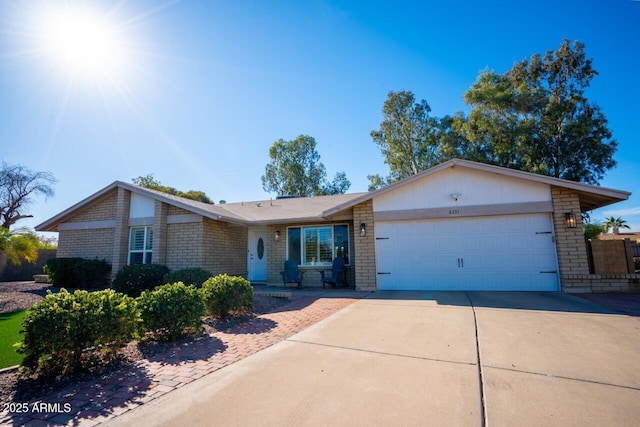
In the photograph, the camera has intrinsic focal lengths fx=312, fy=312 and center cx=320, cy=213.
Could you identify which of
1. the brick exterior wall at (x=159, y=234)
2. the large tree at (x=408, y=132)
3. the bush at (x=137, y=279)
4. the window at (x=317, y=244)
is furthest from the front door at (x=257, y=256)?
the large tree at (x=408, y=132)

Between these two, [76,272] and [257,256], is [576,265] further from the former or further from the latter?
[76,272]

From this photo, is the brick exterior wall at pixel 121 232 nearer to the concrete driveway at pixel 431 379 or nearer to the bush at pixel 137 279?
the bush at pixel 137 279

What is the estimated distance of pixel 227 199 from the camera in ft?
62.2

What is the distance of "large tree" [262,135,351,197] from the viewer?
3180cm

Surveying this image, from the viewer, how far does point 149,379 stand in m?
3.44

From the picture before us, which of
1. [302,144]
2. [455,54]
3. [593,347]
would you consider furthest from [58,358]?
[302,144]

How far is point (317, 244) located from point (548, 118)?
49.1 feet

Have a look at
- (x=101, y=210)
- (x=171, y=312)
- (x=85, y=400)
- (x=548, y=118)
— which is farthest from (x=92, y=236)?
(x=548, y=118)

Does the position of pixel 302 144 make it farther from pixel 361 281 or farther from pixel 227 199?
pixel 361 281

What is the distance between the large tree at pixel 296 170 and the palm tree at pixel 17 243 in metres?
22.1

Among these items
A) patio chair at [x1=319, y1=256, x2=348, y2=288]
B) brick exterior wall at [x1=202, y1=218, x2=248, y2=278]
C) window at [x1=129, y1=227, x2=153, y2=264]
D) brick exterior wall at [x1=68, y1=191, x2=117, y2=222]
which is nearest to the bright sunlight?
brick exterior wall at [x1=202, y1=218, x2=248, y2=278]

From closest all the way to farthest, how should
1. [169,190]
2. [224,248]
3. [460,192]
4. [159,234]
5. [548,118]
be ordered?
[460,192] < [159,234] < [224,248] < [548,118] < [169,190]

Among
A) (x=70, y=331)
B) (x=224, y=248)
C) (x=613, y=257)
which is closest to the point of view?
(x=70, y=331)

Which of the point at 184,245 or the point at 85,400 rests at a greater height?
the point at 184,245
